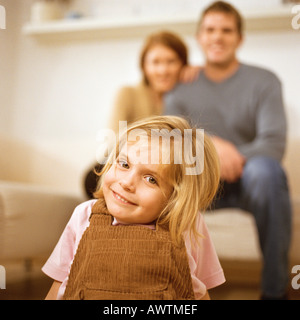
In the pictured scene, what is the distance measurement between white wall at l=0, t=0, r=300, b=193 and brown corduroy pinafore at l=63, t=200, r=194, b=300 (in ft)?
2.46

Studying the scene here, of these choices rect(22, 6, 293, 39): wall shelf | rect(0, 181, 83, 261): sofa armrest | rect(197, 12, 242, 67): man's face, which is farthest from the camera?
rect(22, 6, 293, 39): wall shelf

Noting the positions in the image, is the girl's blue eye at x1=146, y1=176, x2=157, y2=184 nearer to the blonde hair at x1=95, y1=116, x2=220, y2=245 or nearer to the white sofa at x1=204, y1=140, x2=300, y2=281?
the blonde hair at x1=95, y1=116, x2=220, y2=245

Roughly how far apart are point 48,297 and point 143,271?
0.39ft

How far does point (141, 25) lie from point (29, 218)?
3.82 ft

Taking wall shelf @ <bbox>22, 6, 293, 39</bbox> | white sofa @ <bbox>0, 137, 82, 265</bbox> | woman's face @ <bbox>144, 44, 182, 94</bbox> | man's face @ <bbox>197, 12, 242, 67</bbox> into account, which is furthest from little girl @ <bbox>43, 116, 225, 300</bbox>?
wall shelf @ <bbox>22, 6, 293, 39</bbox>

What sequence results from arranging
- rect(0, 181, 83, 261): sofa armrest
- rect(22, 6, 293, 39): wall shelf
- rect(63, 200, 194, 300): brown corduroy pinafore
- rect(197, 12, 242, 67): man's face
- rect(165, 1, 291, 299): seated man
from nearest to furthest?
rect(63, 200, 194, 300): brown corduroy pinafore
rect(0, 181, 83, 261): sofa armrest
rect(165, 1, 291, 299): seated man
rect(197, 12, 242, 67): man's face
rect(22, 6, 293, 39): wall shelf

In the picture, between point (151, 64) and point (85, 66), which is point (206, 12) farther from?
point (85, 66)

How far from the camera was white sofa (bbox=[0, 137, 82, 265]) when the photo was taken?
0.63m

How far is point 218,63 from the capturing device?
120cm

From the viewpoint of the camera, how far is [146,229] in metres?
0.46

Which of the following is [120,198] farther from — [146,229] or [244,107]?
[244,107]

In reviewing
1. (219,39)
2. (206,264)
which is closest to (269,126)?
(219,39)

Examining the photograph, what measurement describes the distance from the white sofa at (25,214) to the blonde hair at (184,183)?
0.20 metres
